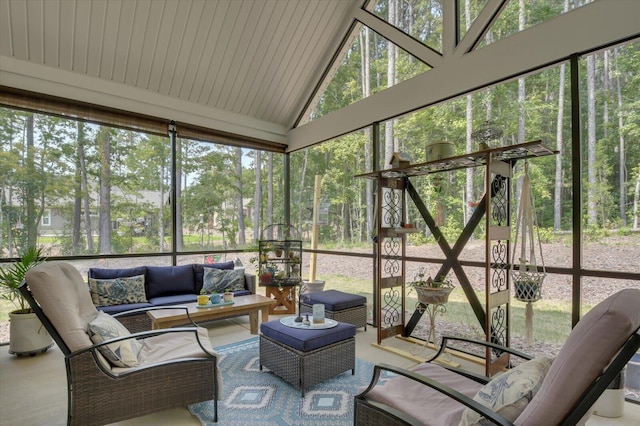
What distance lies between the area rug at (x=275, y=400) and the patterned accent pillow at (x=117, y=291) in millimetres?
1672

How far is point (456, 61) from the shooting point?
368 centimetres

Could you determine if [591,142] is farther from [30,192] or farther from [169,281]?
[30,192]

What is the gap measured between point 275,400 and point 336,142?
465cm

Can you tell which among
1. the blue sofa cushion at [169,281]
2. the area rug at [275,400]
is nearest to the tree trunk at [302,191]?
the blue sofa cushion at [169,281]

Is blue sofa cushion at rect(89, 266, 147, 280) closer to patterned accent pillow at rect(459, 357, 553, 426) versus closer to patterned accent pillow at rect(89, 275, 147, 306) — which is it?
patterned accent pillow at rect(89, 275, 147, 306)

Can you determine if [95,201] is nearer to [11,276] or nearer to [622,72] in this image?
[11,276]

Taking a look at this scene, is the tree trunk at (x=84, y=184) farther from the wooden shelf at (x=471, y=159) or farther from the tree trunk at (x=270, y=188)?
the wooden shelf at (x=471, y=159)

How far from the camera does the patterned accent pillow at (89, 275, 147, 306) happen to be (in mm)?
4027

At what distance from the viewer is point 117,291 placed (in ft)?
13.5

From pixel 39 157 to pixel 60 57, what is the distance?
137 cm

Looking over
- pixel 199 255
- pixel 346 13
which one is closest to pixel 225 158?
pixel 199 255

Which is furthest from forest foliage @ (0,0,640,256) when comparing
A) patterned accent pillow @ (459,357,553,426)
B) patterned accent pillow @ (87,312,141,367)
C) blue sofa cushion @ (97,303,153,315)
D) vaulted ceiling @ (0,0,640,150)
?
patterned accent pillow @ (87,312,141,367)

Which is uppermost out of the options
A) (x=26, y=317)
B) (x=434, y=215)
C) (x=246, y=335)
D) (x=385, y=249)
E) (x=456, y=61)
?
(x=456, y=61)

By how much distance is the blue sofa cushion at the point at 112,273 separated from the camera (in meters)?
4.21
